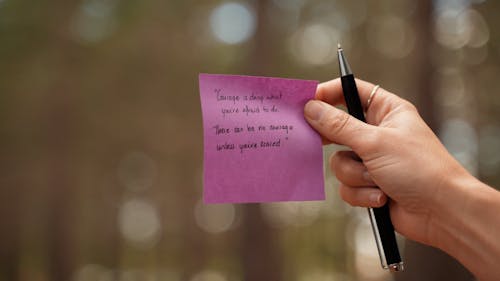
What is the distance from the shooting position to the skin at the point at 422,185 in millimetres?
660

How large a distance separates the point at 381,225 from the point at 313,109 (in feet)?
0.79

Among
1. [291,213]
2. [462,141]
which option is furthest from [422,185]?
[462,141]

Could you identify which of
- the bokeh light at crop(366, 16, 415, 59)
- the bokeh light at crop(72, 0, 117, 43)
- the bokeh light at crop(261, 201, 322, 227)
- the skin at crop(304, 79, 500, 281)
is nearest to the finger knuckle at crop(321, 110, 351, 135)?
the skin at crop(304, 79, 500, 281)

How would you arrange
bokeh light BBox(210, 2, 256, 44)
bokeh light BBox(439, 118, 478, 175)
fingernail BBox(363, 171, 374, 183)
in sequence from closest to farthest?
1. fingernail BBox(363, 171, 374, 183)
2. bokeh light BBox(439, 118, 478, 175)
3. bokeh light BBox(210, 2, 256, 44)

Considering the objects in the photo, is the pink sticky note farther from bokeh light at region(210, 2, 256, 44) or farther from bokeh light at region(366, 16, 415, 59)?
bokeh light at region(366, 16, 415, 59)

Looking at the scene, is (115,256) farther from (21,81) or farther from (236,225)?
(21,81)

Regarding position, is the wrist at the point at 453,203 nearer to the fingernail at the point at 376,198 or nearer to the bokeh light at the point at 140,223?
the fingernail at the point at 376,198

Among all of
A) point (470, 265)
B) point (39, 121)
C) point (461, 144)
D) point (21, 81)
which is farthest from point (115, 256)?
point (470, 265)

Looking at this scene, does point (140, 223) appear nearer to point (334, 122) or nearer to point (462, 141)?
point (462, 141)

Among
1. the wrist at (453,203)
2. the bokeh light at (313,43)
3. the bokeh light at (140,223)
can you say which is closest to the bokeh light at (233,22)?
the bokeh light at (313,43)

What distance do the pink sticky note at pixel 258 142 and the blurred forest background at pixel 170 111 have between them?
6.55 ft

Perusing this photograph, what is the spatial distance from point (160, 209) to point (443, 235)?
7.81ft

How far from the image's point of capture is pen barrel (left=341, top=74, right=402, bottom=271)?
2.29ft

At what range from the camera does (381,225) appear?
0.74 metres
